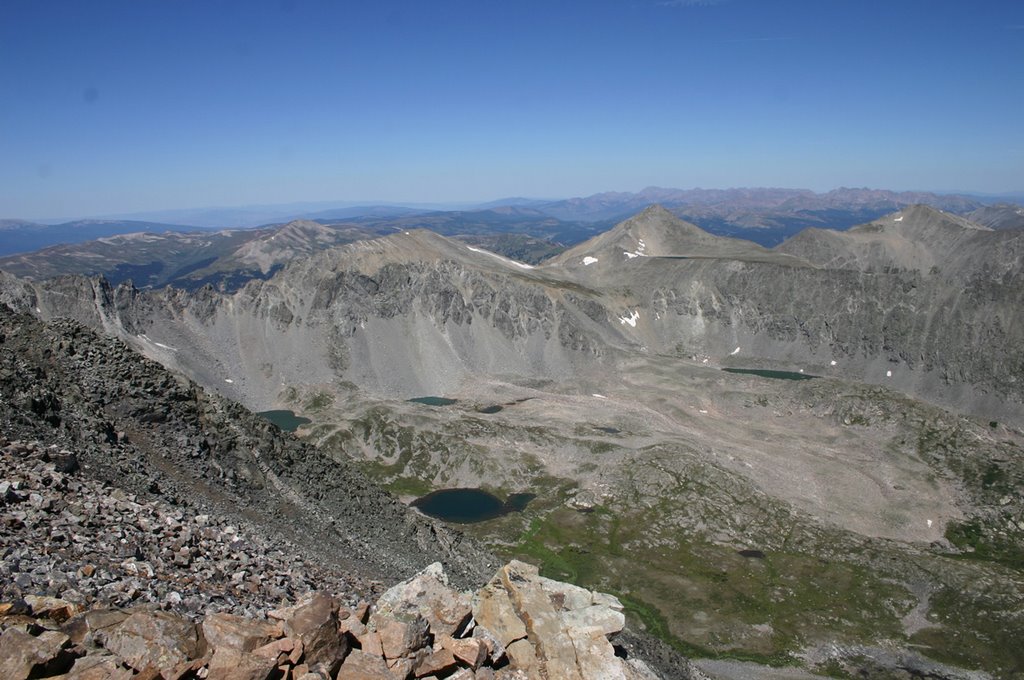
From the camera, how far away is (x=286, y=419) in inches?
6658

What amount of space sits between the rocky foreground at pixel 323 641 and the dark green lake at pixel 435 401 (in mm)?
150086

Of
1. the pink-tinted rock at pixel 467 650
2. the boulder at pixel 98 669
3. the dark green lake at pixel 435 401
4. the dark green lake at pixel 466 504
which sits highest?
the boulder at pixel 98 669

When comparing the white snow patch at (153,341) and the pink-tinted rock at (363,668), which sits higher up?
the pink-tinted rock at (363,668)

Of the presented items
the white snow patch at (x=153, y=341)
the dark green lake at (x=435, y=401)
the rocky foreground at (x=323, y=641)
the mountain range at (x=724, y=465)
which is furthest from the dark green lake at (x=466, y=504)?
the white snow patch at (x=153, y=341)

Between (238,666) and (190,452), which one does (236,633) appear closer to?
(238,666)

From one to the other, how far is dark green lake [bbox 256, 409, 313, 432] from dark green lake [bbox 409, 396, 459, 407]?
32.9m

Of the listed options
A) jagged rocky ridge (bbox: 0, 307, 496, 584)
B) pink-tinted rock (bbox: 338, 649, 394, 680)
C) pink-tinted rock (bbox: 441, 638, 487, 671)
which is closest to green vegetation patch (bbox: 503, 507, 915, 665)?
jagged rocky ridge (bbox: 0, 307, 496, 584)

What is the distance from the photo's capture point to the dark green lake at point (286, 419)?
6407 inches

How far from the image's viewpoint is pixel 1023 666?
7881 cm

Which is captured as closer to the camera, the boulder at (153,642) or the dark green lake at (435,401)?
the boulder at (153,642)

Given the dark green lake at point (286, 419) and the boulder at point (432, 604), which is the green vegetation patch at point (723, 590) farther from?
the dark green lake at point (286, 419)

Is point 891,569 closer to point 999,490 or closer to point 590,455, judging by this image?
point 999,490

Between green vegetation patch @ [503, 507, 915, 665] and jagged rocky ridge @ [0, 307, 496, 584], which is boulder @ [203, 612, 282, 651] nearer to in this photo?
jagged rocky ridge @ [0, 307, 496, 584]

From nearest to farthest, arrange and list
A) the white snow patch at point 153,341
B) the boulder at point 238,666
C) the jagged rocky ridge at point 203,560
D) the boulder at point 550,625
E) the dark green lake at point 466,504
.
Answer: the boulder at point 238,666, the jagged rocky ridge at point 203,560, the boulder at point 550,625, the dark green lake at point 466,504, the white snow patch at point 153,341
